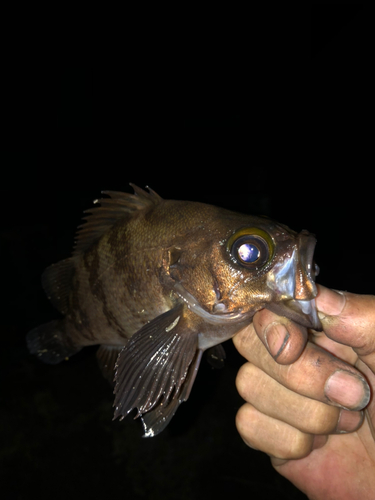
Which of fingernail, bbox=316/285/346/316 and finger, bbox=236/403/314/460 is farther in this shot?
finger, bbox=236/403/314/460

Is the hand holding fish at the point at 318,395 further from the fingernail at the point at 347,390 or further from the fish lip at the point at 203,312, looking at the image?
the fish lip at the point at 203,312

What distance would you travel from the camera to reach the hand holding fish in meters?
1.29

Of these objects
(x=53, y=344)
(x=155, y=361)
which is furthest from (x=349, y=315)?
(x=53, y=344)

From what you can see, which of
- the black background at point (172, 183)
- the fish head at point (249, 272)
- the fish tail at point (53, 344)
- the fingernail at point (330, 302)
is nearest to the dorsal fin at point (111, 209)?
the fish head at point (249, 272)

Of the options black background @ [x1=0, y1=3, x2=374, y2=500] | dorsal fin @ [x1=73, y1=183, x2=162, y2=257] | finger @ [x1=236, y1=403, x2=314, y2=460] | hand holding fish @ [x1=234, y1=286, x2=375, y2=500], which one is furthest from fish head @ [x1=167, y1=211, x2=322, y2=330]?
black background @ [x1=0, y1=3, x2=374, y2=500]

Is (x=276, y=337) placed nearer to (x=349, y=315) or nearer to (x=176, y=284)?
(x=349, y=315)

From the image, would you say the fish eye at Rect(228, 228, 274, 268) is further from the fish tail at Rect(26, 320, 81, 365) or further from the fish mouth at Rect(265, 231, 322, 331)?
the fish tail at Rect(26, 320, 81, 365)

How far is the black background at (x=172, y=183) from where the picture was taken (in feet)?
14.9

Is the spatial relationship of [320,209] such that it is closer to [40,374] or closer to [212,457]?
[212,457]

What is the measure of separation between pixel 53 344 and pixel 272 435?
1687 mm

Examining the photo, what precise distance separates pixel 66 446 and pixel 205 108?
10465 millimetres

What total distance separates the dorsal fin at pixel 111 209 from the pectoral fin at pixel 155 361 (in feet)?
2.14

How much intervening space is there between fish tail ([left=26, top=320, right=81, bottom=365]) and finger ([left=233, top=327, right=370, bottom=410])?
1.55m

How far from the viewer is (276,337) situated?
1362 mm
